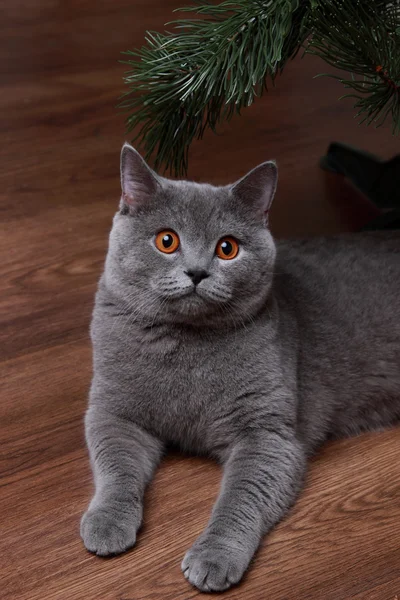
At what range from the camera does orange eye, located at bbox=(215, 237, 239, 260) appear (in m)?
1.39

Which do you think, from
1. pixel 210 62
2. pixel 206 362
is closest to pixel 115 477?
pixel 206 362

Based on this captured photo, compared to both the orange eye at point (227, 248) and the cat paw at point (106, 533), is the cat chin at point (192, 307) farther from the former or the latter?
the cat paw at point (106, 533)

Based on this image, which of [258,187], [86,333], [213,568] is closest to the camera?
[213,568]

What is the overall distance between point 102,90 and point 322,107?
2.70 feet

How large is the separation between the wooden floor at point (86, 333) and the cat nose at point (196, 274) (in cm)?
37

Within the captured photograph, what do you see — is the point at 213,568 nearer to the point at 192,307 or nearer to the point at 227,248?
the point at 192,307

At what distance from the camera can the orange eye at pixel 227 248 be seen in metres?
1.39

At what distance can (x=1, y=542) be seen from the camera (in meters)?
1.33

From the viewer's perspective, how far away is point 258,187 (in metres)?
1.43

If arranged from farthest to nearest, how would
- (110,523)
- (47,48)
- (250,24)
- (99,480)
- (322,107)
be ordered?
(47,48), (322,107), (250,24), (99,480), (110,523)

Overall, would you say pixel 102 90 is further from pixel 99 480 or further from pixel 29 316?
pixel 99 480

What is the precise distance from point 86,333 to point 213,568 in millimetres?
794

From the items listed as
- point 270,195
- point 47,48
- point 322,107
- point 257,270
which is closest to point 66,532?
point 257,270

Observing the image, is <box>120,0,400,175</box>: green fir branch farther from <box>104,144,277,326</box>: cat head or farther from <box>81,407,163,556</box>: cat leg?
<box>81,407,163,556</box>: cat leg
